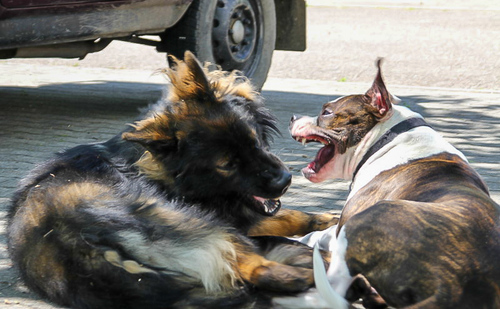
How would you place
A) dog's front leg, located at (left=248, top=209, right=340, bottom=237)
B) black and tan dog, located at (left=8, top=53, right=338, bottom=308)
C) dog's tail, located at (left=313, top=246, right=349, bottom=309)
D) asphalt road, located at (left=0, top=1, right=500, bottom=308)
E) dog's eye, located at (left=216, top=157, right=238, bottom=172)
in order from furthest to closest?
asphalt road, located at (left=0, top=1, right=500, bottom=308)
dog's front leg, located at (left=248, top=209, right=340, bottom=237)
dog's eye, located at (left=216, top=157, right=238, bottom=172)
black and tan dog, located at (left=8, top=53, right=338, bottom=308)
dog's tail, located at (left=313, top=246, right=349, bottom=309)

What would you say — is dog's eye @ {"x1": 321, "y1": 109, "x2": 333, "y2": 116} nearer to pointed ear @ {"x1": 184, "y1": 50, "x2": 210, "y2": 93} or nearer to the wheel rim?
pointed ear @ {"x1": 184, "y1": 50, "x2": 210, "y2": 93}

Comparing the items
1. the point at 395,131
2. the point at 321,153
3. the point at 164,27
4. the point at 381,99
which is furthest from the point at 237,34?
the point at 395,131

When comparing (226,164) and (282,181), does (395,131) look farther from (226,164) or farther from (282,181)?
(226,164)

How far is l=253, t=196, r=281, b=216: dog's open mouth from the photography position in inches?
182

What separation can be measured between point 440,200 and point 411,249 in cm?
47

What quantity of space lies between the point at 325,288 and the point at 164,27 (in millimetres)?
5514

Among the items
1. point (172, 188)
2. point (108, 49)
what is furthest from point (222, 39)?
point (108, 49)

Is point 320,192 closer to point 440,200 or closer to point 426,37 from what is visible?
point 440,200

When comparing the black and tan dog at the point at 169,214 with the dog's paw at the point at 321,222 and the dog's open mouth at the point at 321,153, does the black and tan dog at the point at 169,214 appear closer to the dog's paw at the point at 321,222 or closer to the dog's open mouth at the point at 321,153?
the dog's paw at the point at 321,222

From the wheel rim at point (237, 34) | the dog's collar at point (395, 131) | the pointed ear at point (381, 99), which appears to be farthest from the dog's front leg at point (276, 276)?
the wheel rim at point (237, 34)

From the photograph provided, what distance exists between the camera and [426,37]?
15727 millimetres

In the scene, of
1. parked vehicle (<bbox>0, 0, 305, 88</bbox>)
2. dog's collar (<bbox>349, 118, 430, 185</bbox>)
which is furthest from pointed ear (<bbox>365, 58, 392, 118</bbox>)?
parked vehicle (<bbox>0, 0, 305, 88</bbox>)

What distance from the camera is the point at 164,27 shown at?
8.60 m

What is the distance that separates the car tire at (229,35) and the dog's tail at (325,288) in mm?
5225
